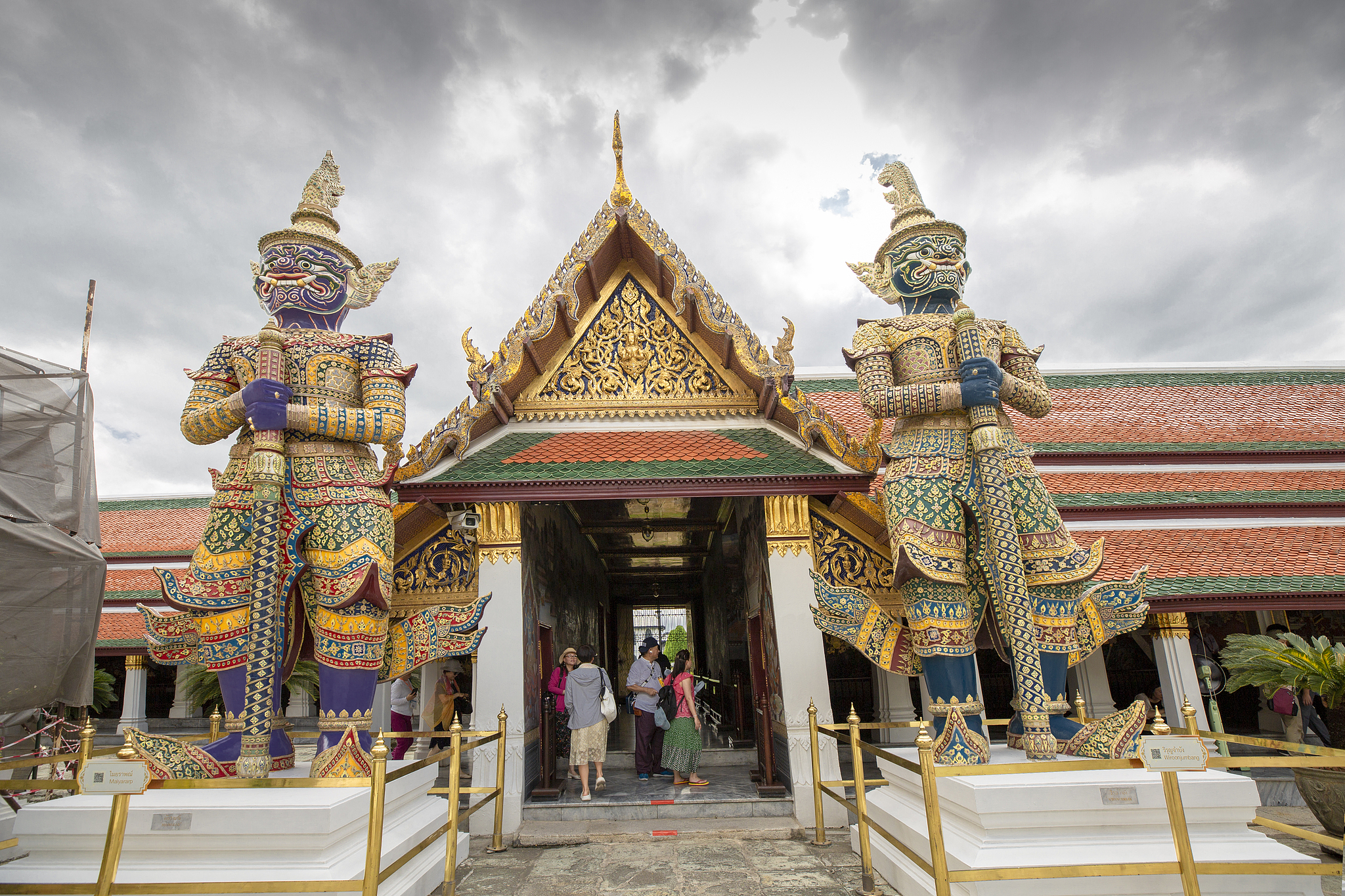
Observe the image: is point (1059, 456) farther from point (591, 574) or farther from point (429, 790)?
point (429, 790)

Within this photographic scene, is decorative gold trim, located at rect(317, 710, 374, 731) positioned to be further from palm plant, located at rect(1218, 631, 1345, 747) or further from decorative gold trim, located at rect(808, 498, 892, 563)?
palm plant, located at rect(1218, 631, 1345, 747)

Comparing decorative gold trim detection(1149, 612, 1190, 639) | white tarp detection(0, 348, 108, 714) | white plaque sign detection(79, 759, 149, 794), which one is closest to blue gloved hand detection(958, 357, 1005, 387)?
white plaque sign detection(79, 759, 149, 794)

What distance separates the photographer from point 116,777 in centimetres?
235

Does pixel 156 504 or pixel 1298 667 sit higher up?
pixel 156 504

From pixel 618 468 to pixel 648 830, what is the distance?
2.56m

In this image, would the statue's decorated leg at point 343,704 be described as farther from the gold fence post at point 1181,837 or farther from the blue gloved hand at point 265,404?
the gold fence post at point 1181,837

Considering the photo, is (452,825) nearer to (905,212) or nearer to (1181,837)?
(1181,837)

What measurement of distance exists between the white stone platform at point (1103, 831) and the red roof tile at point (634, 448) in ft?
9.33

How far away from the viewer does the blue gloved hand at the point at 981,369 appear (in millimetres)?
3811

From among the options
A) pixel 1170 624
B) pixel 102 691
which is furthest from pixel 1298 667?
pixel 102 691

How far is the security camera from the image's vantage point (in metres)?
5.19

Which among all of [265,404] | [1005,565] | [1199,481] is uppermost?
[1199,481]

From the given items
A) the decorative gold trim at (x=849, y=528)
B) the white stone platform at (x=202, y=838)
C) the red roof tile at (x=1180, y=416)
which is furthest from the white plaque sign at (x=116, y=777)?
the red roof tile at (x=1180, y=416)

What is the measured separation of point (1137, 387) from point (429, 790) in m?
10.6
